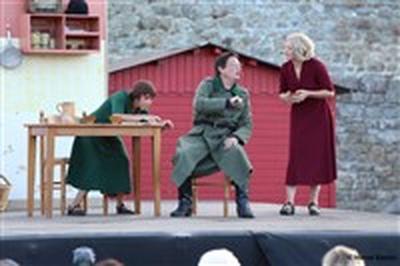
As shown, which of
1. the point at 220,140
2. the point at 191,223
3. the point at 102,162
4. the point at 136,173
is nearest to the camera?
the point at 191,223

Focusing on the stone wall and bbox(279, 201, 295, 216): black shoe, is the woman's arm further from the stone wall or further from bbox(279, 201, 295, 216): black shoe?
the stone wall

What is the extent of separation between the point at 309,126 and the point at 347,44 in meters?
8.61

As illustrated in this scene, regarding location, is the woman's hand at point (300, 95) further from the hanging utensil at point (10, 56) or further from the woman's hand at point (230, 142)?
the hanging utensil at point (10, 56)

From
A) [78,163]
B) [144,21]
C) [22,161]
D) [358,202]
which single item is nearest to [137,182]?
[78,163]

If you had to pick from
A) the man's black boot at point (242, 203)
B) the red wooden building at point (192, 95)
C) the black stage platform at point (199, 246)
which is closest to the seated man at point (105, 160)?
the man's black boot at point (242, 203)

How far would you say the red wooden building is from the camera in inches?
591

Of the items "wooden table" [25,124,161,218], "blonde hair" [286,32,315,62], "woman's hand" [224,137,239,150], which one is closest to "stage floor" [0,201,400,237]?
"wooden table" [25,124,161,218]

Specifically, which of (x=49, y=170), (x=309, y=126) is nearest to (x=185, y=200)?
(x=49, y=170)

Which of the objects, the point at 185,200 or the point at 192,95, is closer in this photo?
the point at 185,200

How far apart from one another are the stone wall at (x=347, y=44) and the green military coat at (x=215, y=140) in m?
7.81

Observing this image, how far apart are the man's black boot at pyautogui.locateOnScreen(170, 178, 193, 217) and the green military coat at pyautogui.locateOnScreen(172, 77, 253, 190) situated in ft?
0.18

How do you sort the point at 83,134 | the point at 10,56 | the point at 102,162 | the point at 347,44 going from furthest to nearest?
the point at 347,44
the point at 10,56
the point at 102,162
the point at 83,134

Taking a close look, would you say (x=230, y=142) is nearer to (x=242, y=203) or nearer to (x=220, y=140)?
(x=220, y=140)

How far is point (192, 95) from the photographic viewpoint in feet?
49.7
